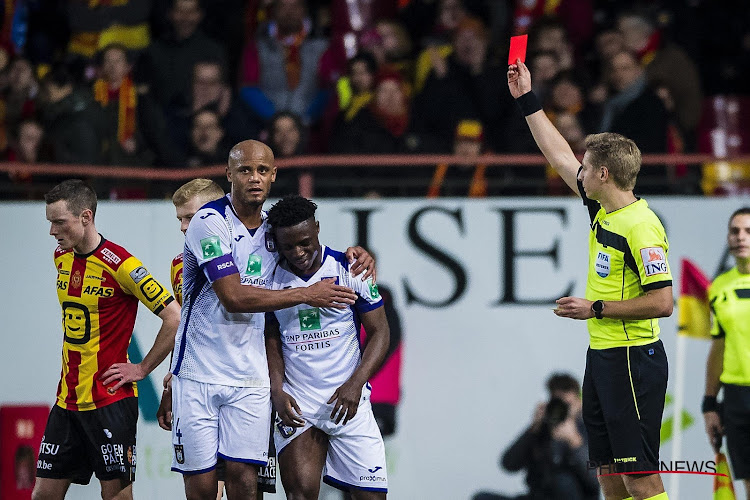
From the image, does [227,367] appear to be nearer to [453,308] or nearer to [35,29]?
[453,308]

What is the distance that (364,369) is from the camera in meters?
6.11

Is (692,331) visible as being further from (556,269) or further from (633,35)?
(633,35)

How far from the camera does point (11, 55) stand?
1103cm

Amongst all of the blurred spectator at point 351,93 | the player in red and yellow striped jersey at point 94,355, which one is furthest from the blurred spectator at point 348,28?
the player in red and yellow striped jersey at point 94,355

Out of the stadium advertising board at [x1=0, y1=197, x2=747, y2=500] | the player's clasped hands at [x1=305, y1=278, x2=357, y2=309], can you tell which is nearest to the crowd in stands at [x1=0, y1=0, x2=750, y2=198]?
the stadium advertising board at [x1=0, y1=197, x2=747, y2=500]

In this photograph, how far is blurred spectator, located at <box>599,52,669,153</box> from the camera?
379 inches

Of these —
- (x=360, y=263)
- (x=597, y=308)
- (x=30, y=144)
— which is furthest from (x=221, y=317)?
(x=30, y=144)

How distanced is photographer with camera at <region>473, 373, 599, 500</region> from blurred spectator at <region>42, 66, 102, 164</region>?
13.9 feet

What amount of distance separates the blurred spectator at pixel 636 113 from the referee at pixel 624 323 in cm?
376

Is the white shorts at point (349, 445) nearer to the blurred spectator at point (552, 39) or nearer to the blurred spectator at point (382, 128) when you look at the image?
the blurred spectator at point (382, 128)

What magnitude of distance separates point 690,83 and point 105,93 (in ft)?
17.9

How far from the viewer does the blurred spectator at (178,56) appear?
10.3m

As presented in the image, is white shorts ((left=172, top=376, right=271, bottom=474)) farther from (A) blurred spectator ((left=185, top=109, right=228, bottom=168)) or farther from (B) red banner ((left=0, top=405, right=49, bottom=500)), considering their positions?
(A) blurred spectator ((left=185, top=109, right=228, bottom=168))

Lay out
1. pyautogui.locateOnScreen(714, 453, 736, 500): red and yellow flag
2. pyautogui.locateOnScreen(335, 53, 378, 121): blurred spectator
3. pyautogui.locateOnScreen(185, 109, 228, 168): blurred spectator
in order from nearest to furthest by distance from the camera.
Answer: pyautogui.locateOnScreen(714, 453, 736, 500): red and yellow flag, pyautogui.locateOnScreen(185, 109, 228, 168): blurred spectator, pyautogui.locateOnScreen(335, 53, 378, 121): blurred spectator
